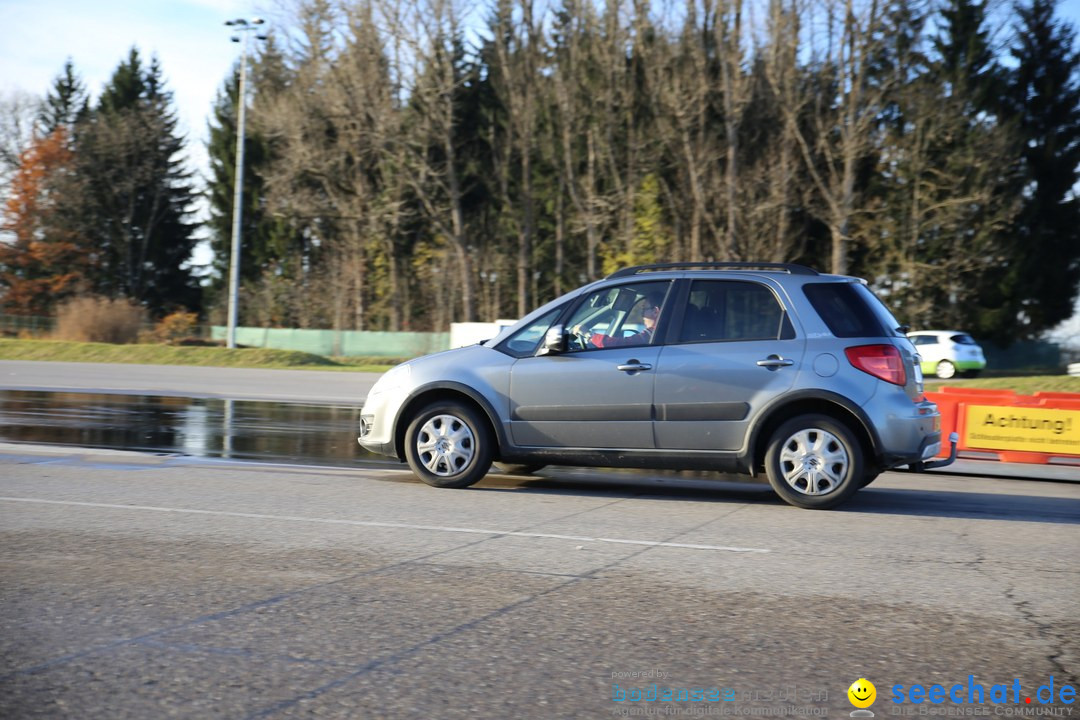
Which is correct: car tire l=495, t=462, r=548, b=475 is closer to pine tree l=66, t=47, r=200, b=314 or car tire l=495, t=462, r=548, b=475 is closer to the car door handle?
the car door handle

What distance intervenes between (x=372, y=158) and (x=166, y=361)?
19.2 metres

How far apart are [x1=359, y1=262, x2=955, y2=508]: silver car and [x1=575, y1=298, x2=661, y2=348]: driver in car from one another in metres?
0.01

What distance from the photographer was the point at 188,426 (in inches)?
584

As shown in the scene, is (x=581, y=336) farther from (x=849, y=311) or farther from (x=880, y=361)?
(x=880, y=361)

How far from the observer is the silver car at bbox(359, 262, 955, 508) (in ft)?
27.2

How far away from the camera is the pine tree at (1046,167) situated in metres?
46.0

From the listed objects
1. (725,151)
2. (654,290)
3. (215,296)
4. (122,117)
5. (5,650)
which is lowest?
(5,650)

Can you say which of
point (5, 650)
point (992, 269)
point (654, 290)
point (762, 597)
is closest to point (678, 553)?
point (762, 597)

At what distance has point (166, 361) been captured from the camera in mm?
34594

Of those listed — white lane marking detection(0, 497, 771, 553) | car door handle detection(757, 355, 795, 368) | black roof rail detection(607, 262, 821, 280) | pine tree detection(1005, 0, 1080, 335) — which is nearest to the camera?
white lane marking detection(0, 497, 771, 553)

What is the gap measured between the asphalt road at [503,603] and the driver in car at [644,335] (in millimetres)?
1291

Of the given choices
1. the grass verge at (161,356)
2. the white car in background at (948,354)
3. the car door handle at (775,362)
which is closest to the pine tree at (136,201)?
the grass verge at (161,356)

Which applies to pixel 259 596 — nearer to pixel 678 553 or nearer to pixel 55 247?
pixel 678 553

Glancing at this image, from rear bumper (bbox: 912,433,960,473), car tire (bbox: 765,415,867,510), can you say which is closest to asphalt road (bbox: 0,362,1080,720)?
car tire (bbox: 765,415,867,510)
